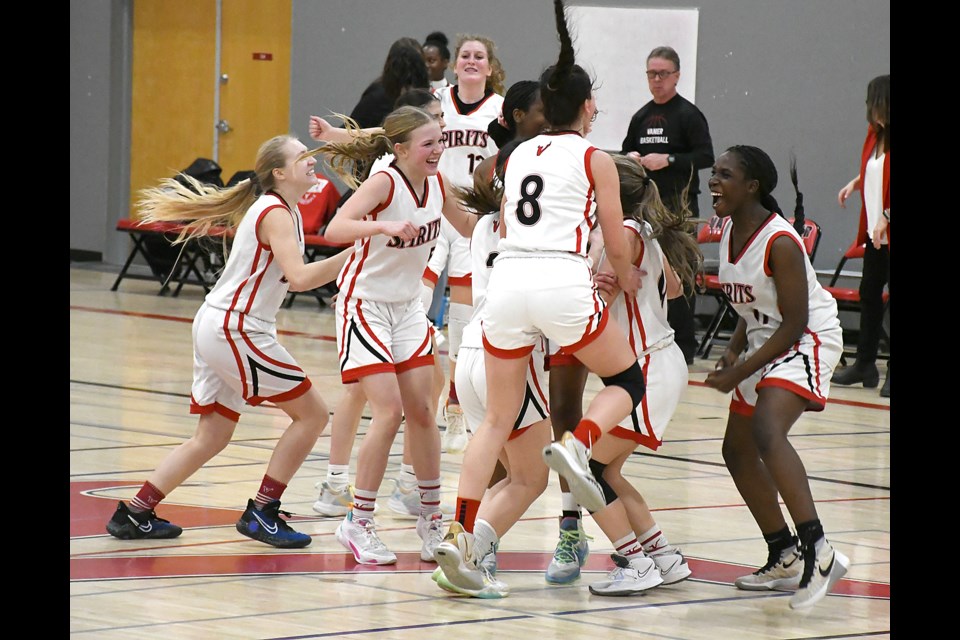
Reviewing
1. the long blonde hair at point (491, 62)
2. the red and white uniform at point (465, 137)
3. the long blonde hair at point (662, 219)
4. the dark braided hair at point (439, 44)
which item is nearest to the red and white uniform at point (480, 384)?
the long blonde hair at point (662, 219)

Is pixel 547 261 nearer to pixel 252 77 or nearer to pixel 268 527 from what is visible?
pixel 268 527

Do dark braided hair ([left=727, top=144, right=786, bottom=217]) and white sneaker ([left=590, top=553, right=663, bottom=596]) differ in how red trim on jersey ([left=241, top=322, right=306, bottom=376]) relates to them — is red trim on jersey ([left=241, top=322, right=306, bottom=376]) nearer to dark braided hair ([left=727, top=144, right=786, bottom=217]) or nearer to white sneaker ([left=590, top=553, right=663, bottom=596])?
white sneaker ([left=590, top=553, right=663, bottom=596])

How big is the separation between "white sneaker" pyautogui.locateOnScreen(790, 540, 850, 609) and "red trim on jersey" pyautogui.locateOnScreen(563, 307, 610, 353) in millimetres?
855

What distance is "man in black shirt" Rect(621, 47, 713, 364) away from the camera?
32.1ft

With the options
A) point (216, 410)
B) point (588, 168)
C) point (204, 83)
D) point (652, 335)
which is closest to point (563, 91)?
point (588, 168)

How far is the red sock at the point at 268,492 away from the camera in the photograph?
476cm

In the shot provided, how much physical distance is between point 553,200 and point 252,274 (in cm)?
127

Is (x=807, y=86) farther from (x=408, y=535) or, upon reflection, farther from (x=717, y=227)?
(x=408, y=535)

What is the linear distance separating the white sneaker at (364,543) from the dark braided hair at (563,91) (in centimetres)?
142

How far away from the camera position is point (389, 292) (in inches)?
189

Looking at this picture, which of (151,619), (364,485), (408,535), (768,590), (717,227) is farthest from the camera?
(717,227)

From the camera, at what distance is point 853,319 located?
11211 mm
